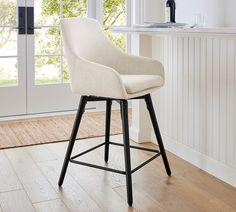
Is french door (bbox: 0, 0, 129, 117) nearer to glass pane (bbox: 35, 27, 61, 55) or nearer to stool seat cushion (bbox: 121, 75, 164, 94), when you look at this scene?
glass pane (bbox: 35, 27, 61, 55)

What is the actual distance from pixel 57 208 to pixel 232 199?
0.96m

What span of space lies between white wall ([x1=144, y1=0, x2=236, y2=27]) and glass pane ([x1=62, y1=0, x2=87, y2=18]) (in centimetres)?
141

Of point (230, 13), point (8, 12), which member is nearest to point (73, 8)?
point (8, 12)

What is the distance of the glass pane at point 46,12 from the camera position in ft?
14.5

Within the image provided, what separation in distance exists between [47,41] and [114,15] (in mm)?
823

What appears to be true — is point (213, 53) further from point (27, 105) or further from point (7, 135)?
point (27, 105)

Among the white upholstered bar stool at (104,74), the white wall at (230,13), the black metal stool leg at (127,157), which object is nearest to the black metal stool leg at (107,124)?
the white upholstered bar stool at (104,74)

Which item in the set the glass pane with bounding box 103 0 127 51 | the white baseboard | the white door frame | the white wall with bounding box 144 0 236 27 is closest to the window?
the white door frame

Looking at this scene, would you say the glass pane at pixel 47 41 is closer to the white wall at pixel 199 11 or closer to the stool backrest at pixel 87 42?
the white wall at pixel 199 11

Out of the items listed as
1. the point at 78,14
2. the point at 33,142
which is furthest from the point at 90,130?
the point at 78,14

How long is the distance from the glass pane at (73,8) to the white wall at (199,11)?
141 cm

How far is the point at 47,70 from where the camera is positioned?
4.56 metres

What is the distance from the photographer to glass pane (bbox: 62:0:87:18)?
4554mm

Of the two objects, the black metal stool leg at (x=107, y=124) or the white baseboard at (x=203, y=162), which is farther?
the black metal stool leg at (x=107, y=124)
